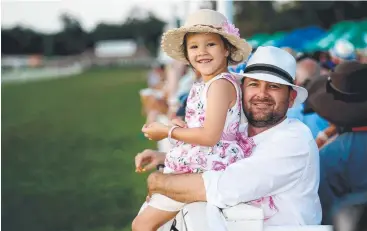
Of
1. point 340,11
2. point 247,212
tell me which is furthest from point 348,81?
point 340,11

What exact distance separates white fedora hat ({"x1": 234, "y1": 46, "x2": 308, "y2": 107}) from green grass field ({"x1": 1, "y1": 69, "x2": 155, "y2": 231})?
335cm

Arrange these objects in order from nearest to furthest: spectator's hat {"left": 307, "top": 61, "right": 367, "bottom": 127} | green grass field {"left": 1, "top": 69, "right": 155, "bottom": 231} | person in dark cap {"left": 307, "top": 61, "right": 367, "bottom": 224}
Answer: person in dark cap {"left": 307, "top": 61, "right": 367, "bottom": 224}, spectator's hat {"left": 307, "top": 61, "right": 367, "bottom": 127}, green grass field {"left": 1, "top": 69, "right": 155, "bottom": 231}

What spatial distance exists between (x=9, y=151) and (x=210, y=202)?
30.5 feet

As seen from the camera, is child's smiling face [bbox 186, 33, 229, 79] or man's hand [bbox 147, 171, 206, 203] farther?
child's smiling face [bbox 186, 33, 229, 79]

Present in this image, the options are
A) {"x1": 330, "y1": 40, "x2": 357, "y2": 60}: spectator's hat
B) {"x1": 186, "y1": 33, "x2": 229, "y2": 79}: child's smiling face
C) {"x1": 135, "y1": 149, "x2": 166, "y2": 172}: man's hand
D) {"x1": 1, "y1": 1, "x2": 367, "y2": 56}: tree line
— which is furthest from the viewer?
{"x1": 1, "y1": 1, "x2": 367, "y2": 56}: tree line

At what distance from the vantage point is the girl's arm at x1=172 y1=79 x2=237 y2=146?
9.37ft

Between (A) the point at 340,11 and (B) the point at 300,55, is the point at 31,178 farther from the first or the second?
(A) the point at 340,11

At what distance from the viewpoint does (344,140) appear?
3680 mm

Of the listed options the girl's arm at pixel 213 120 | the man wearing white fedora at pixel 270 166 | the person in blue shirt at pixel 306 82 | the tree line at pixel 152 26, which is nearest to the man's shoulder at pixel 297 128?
the man wearing white fedora at pixel 270 166

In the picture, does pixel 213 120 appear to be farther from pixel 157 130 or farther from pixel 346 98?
pixel 346 98

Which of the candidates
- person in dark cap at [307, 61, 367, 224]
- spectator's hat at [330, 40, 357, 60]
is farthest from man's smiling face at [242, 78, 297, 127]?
spectator's hat at [330, 40, 357, 60]

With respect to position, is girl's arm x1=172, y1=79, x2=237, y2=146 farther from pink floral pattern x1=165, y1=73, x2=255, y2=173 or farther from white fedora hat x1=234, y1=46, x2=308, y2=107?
white fedora hat x1=234, y1=46, x2=308, y2=107

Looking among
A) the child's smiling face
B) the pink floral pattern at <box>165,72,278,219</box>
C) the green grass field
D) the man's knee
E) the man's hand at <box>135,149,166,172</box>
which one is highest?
the child's smiling face

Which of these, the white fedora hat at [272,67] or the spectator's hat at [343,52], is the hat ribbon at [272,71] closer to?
the white fedora hat at [272,67]
